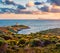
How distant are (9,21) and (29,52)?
21552 millimetres

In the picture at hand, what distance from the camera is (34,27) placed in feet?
101

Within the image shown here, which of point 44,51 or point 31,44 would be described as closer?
point 44,51

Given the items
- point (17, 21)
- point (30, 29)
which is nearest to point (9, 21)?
point (17, 21)

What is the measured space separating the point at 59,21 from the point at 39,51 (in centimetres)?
1996

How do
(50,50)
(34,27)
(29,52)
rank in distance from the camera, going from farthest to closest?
(34,27), (50,50), (29,52)

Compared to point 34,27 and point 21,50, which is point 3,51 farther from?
point 34,27

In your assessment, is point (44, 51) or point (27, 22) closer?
point (44, 51)

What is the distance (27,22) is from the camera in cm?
3378

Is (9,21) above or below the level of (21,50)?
below

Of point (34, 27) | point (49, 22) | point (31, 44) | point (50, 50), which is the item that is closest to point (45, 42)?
point (31, 44)

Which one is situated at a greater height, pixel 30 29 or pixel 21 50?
pixel 21 50

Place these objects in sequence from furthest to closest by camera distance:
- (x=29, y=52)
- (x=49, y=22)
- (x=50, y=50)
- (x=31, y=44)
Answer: (x=49, y=22) → (x=31, y=44) → (x=50, y=50) → (x=29, y=52)

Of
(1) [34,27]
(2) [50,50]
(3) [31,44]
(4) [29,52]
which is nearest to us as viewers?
(4) [29,52]

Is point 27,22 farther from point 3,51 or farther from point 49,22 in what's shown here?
point 3,51
